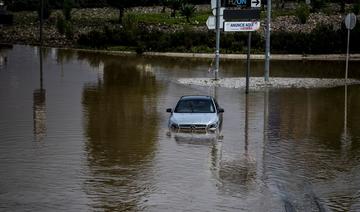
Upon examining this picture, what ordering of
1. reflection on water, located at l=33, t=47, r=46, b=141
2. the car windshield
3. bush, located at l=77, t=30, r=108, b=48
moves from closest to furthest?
reflection on water, located at l=33, t=47, r=46, b=141 < the car windshield < bush, located at l=77, t=30, r=108, b=48

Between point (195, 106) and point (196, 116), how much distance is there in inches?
35.0

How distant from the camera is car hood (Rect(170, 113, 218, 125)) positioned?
22438mm

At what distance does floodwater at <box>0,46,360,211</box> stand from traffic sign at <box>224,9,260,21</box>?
4.05 m

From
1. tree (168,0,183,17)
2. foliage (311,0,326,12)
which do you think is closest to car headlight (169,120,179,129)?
tree (168,0,183,17)

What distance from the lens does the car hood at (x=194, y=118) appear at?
2244 cm

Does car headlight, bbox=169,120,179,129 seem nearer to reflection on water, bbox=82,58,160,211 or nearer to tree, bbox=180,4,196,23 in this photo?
reflection on water, bbox=82,58,160,211

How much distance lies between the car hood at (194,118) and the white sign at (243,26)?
12949 millimetres

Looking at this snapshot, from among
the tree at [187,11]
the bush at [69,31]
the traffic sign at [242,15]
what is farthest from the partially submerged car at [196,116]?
the tree at [187,11]

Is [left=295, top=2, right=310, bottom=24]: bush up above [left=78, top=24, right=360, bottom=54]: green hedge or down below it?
above

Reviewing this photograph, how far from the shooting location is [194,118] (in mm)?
22703

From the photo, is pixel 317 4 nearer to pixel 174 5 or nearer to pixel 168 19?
pixel 174 5

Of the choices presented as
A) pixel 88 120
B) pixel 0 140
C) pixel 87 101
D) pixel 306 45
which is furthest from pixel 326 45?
pixel 0 140

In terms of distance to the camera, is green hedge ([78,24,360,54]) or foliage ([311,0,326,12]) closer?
green hedge ([78,24,360,54])

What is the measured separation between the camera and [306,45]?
197 ft
